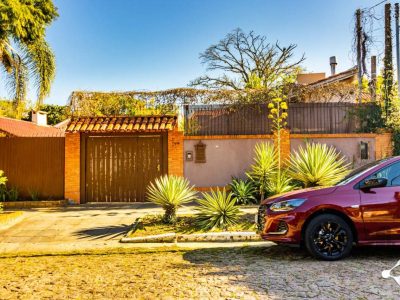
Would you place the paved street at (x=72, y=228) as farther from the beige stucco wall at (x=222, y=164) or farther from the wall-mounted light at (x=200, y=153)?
the wall-mounted light at (x=200, y=153)

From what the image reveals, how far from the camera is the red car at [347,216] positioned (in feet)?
21.7

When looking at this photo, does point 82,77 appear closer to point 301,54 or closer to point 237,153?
point 237,153

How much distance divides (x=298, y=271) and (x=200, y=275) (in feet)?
4.49

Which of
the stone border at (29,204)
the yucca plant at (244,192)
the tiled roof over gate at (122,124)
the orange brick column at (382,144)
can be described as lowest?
the stone border at (29,204)

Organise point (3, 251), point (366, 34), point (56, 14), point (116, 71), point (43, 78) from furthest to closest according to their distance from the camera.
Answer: point (116, 71) → point (366, 34) → point (43, 78) → point (56, 14) → point (3, 251)

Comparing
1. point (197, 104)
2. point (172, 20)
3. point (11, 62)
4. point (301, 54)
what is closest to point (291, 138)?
point (197, 104)

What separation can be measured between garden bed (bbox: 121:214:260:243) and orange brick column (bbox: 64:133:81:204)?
538 centimetres

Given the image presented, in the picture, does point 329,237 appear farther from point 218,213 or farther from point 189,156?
point 189,156

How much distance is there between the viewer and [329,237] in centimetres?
670

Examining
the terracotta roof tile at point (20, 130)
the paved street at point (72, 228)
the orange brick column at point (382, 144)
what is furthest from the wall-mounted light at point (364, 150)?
the terracotta roof tile at point (20, 130)

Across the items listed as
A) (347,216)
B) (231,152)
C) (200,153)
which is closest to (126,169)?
(200,153)

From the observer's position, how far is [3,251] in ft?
28.0

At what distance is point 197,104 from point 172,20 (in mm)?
3192

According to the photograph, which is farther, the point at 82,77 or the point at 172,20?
the point at 82,77
